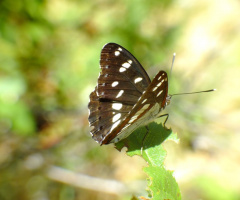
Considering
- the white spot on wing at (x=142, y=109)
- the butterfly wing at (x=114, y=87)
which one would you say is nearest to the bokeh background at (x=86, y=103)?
the butterfly wing at (x=114, y=87)

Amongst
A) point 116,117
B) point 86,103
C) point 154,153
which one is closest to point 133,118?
point 116,117

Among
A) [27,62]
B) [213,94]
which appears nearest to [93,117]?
[27,62]

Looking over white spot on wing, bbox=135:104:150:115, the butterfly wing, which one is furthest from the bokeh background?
white spot on wing, bbox=135:104:150:115

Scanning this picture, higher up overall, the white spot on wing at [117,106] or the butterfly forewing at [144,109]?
the white spot on wing at [117,106]

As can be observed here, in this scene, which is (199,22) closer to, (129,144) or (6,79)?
(6,79)

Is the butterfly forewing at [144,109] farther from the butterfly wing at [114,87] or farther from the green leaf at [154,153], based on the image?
the butterfly wing at [114,87]

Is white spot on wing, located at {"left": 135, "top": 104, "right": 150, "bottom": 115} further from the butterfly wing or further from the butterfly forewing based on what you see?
the butterfly wing
